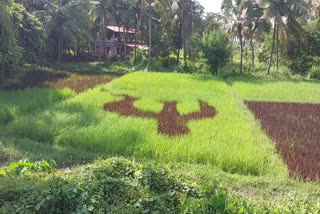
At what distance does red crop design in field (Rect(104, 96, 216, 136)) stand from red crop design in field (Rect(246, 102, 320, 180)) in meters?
1.53

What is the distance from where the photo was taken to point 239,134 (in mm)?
5617

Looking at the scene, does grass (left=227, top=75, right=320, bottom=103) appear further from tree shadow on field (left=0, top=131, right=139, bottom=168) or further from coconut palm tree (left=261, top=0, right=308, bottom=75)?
tree shadow on field (left=0, top=131, right=139, bottom=168)

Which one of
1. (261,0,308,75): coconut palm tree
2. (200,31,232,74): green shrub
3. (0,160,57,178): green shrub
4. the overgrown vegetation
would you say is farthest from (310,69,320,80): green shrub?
(0,160,57,178): green shrub

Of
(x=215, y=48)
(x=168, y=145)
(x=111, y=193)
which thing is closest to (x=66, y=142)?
(x=168, y=145)

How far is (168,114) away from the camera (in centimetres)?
719

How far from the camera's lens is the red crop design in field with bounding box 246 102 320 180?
14.4 ft

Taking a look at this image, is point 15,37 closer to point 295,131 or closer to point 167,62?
point 167,62

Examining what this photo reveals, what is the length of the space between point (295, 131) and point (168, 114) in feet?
10.4

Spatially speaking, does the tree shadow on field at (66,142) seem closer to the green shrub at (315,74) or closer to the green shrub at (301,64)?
the green shrub at (315,74)

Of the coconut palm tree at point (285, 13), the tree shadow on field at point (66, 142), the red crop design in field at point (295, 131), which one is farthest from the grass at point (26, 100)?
the coconut palm tree at point (285, 13)

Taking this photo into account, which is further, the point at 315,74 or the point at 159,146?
the point at 315,74

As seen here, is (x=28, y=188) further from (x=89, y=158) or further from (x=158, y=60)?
(x=158, y=60)

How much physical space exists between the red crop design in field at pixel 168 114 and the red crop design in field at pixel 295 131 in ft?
5.02

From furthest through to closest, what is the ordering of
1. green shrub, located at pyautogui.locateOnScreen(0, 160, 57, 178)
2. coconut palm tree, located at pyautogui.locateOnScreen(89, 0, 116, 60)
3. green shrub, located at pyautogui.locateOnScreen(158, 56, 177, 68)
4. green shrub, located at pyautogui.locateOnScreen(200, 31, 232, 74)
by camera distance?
coconut palm tree, located at pyautogui.locateOnScreen(89, 0, 116, 60)
green shrub, located at pyautogui.locateOnScreen(158, 56, 177, 68)
green shrub, located at pyautogui.locateOnScreen(200, 31, 232, 74)
green shrub, located at pyautogui.locateOnScreen(0, 160, 57, 178)
